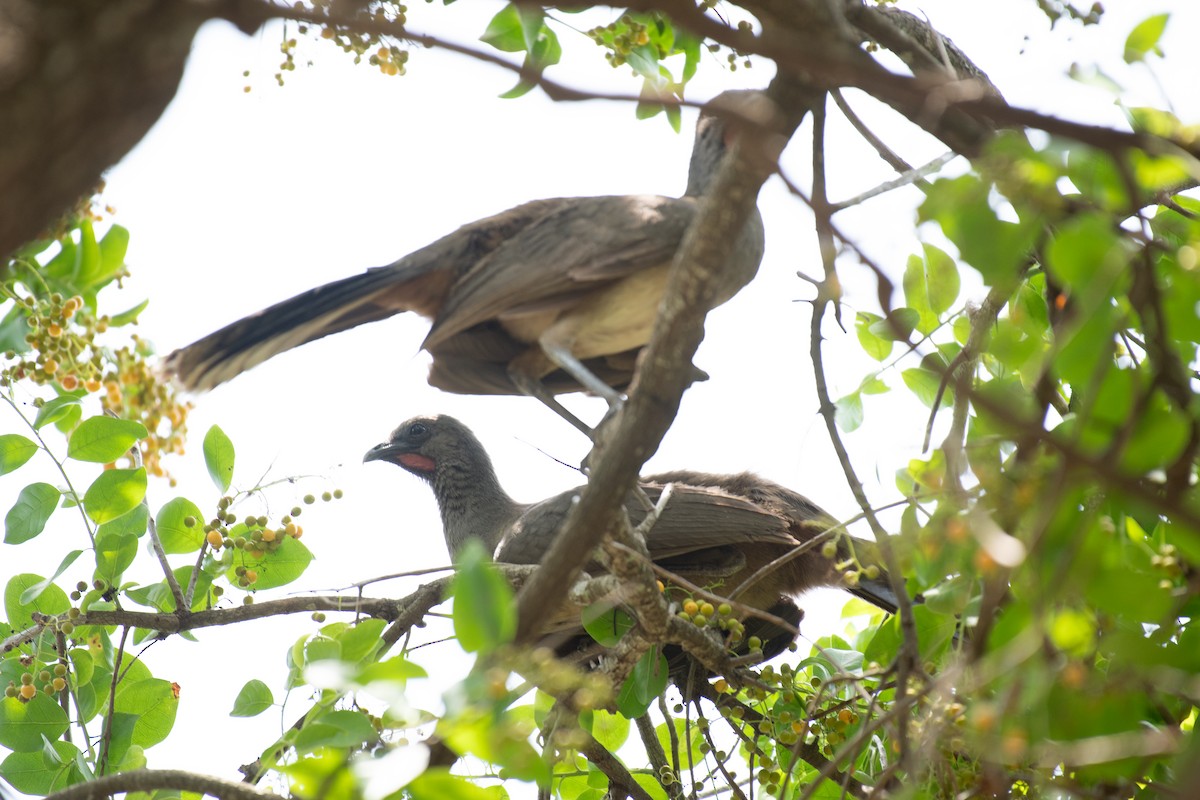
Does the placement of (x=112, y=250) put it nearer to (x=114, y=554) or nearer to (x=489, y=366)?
(x=114, y=554)

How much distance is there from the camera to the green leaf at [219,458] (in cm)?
361

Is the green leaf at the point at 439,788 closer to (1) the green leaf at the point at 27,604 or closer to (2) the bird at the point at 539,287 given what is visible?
(2) the bird at the point at 539,287

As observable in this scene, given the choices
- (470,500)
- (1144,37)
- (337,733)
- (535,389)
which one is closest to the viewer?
(1144,37)

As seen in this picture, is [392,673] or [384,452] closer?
[392,673]

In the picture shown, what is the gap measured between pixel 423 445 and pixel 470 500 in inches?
17.3

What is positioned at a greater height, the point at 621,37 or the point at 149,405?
the point at 621,37

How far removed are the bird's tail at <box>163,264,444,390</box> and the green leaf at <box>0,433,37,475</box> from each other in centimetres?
49

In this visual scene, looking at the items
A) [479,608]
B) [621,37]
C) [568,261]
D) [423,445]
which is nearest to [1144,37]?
[479,608]

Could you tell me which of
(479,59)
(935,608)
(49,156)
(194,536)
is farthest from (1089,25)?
(194,536)

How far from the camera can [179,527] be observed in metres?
3.80

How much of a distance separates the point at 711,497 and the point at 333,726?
9.78ft

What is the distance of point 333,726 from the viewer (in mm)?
2055

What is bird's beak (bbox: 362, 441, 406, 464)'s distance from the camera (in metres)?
6.09

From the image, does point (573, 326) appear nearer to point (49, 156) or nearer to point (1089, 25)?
point (1089, 25)
